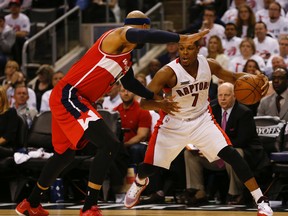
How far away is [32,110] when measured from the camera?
43.1 ft

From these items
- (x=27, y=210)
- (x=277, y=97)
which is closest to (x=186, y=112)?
(x=27, y=210)

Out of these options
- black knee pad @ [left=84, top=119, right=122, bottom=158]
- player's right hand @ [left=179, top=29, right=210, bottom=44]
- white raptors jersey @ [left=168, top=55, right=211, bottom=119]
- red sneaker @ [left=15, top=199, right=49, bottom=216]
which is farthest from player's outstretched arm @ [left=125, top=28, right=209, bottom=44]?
red sneaker @ [left=15, top=199, right=49, bottom=216]

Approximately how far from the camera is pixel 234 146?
10969mm

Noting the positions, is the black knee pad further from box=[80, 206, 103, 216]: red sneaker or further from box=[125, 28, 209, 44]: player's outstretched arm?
box=[125, 28, 209, 44]: player's outstretched arm

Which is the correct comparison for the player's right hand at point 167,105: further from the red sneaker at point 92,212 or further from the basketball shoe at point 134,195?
the red sneaker at point 92,212

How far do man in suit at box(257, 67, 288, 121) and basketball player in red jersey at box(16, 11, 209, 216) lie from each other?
3565mm

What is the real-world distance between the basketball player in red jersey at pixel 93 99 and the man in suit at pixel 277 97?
3.56 metres

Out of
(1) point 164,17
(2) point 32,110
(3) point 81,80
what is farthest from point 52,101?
(1) point 164,17

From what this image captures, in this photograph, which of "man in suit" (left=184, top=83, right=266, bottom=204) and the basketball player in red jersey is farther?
"man in suit" (left=184, top=83, right=266, bottom=204)

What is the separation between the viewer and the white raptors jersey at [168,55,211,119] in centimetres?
912

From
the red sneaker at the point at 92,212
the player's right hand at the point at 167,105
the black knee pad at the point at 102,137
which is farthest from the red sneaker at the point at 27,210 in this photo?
the player's right hand at the point at 167,105

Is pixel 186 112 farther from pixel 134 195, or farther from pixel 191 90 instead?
pixel 134 195

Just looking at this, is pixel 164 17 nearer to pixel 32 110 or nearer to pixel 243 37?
pixel 243 37

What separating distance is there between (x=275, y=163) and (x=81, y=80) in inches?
137
